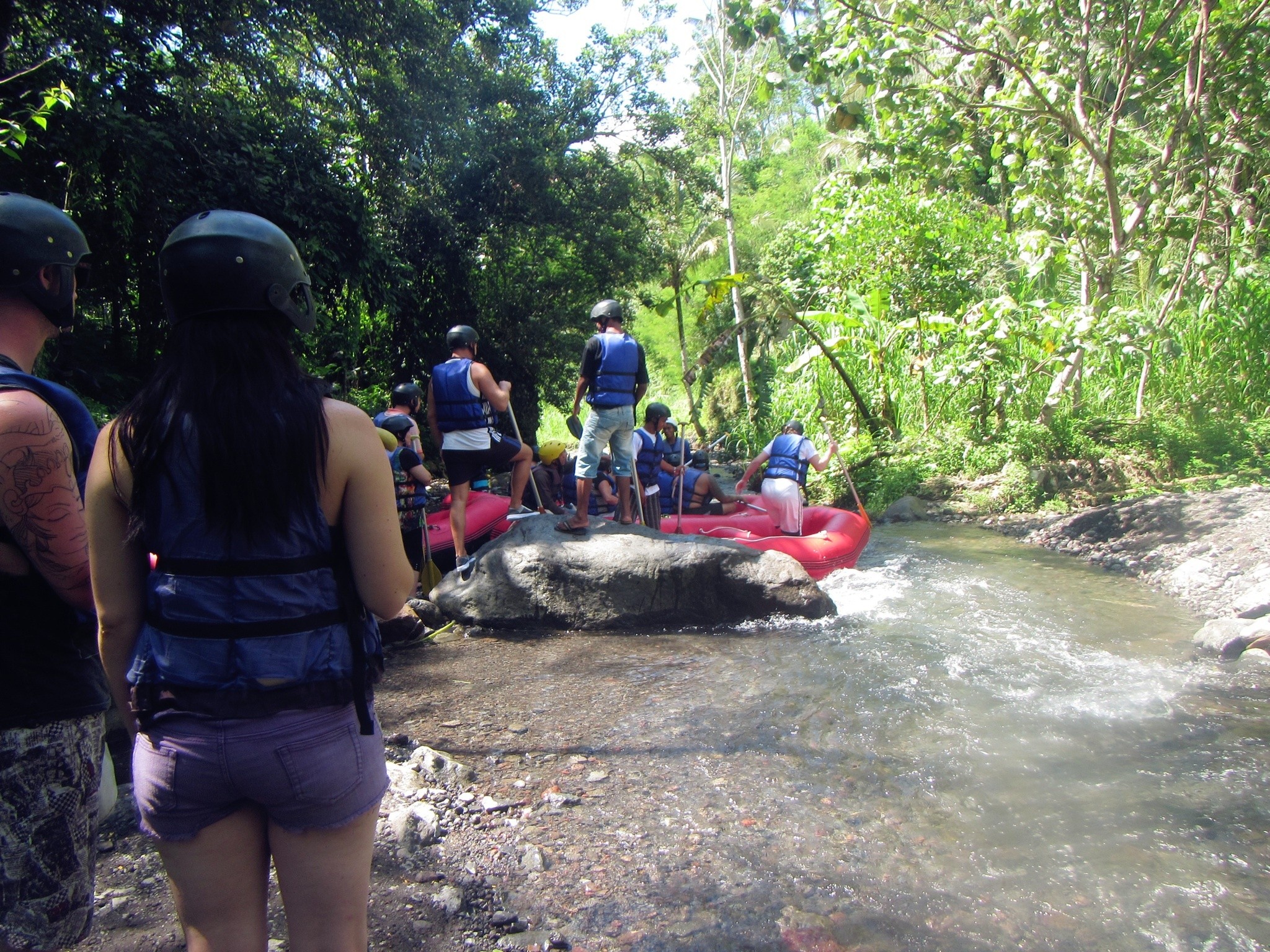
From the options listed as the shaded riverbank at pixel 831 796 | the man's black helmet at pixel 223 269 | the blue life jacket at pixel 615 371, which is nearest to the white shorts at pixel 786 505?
the shaded riverbank at pixel 831 796

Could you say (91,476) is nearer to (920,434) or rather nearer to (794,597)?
(794,597)

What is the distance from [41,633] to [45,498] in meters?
0.26

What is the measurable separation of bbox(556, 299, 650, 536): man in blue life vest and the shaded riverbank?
121 cm

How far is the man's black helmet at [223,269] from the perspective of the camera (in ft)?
4.53

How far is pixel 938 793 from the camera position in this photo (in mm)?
3746

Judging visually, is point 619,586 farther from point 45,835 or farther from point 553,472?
point 45,835

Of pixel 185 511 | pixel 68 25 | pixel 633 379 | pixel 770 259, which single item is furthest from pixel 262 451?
pixel 770 259

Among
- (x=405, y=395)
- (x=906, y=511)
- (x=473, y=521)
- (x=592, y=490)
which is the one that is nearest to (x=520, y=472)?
(x=473, y=521)

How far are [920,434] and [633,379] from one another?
7.71 meters

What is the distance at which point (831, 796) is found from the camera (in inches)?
145

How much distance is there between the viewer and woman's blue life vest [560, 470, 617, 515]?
873 cm

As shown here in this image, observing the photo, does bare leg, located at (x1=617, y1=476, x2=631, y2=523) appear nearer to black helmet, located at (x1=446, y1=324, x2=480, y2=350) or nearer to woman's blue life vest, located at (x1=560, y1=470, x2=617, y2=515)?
woman's blue life vest, located at (x1=560, y1=470, x2=617, y2=515)

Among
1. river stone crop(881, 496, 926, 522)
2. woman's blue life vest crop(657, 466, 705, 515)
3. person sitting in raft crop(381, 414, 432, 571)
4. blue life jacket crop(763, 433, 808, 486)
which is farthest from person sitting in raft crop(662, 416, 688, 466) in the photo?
river stone crop(881, 496, 926, 522)

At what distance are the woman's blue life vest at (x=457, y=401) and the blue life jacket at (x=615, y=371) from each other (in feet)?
2.57
